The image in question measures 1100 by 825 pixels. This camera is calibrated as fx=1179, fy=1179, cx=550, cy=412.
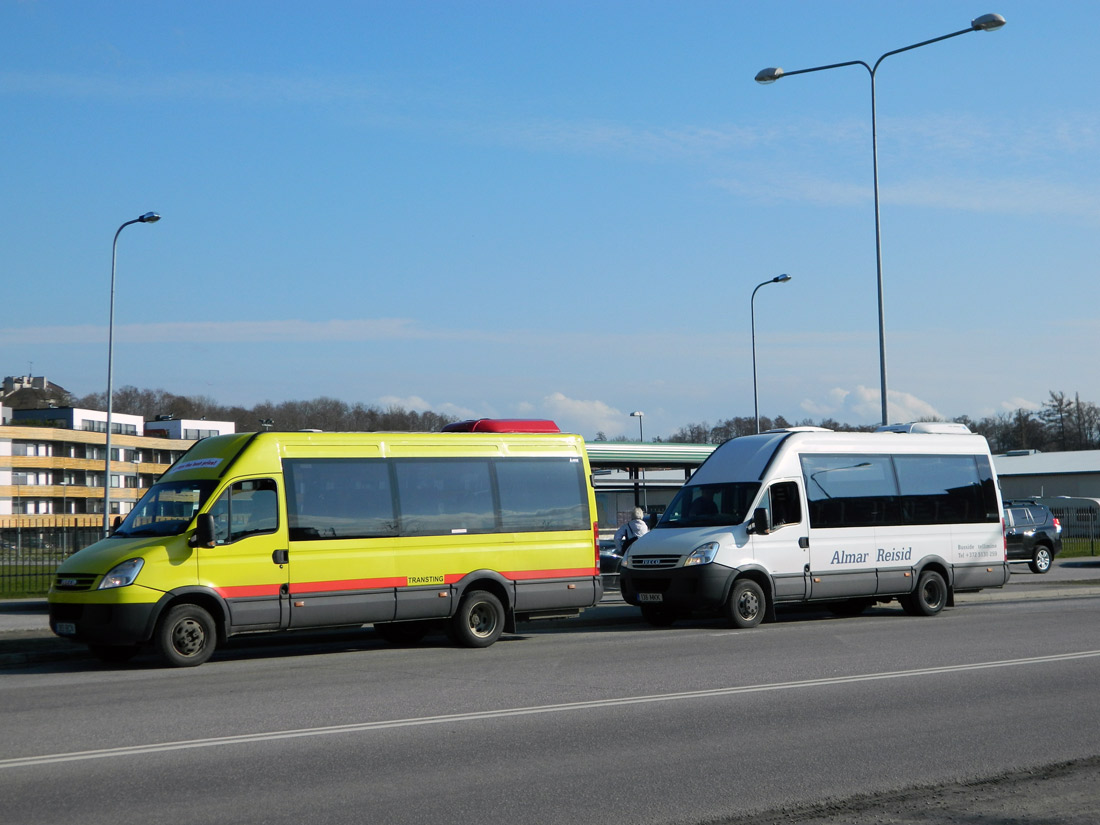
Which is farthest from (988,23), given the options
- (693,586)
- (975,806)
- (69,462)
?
(69,462)

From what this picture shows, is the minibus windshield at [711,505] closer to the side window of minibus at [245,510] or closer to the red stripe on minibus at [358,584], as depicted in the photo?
the red stripe on minibus at [358,584]

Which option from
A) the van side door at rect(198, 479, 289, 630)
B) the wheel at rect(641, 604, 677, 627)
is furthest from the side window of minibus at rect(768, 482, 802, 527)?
the van side door at rect(198, 479, 289, 630)

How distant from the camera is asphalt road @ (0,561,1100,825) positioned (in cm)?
661

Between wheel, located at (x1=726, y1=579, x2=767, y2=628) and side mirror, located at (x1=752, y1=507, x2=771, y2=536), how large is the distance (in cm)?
77

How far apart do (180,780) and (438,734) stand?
2074mm

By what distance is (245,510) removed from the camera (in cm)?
1423

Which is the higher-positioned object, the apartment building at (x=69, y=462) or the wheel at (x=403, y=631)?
the apartment building at (x=69, y=462)

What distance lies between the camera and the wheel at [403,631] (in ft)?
52.9

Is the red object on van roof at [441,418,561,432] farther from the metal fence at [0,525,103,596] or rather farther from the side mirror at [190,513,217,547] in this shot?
the metal fence at [0,525,103,596]

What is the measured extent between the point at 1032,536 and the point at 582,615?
1899 centimetres

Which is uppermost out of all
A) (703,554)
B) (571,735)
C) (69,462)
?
(69,462)

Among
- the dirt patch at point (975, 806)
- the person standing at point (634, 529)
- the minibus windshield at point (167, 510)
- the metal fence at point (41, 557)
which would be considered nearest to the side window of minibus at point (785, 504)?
the person standing at point (634, 529)

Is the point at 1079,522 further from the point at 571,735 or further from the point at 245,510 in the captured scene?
the point at 571,735

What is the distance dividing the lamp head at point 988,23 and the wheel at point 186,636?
1771 centimetres
